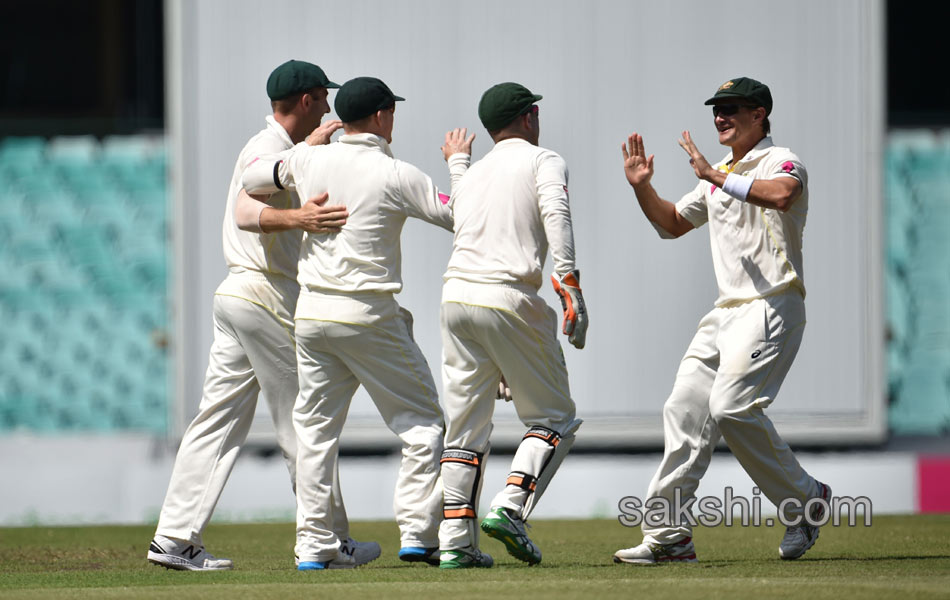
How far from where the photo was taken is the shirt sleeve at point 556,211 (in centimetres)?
556

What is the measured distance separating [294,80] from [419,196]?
81 cm

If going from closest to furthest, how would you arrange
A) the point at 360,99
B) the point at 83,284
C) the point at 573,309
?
1. the point at 573,309
2. the point at 360,99
3. the point at 83,284

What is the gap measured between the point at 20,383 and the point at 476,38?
12.9 feet

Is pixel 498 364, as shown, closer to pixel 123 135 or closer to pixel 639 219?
pixel 639 219

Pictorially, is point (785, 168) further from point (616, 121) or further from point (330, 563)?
point (616, 121)

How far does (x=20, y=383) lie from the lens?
394 inches

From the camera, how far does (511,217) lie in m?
5.72

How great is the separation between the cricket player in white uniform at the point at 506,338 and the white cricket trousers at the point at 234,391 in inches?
23.4

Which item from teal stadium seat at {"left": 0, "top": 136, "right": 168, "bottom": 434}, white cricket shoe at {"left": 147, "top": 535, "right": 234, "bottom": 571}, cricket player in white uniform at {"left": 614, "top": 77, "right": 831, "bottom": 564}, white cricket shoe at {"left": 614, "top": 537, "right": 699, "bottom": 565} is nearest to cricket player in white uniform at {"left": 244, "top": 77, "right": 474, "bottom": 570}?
white cricket shoe at {"left": 147, "top": 535, "right": 234, "bottom": 571}

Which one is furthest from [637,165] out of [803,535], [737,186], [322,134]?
[803,535]

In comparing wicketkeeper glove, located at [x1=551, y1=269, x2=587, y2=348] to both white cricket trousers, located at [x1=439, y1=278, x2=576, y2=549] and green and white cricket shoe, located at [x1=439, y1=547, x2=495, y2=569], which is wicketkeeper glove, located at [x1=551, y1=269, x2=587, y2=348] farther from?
green and white cricket shoe, located at [x1=439, y1=547, x2=495, y2=569]

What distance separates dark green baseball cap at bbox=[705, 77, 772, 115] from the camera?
19.6 feet

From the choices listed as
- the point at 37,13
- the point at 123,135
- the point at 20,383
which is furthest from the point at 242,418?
the point at 37,13

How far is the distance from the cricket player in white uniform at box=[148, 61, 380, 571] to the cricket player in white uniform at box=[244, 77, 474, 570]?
0.70 ft
